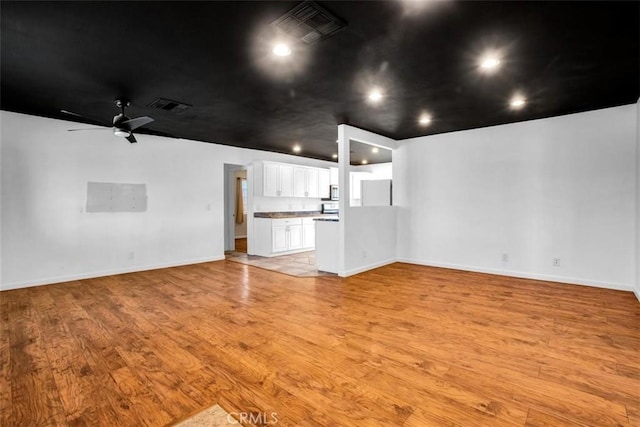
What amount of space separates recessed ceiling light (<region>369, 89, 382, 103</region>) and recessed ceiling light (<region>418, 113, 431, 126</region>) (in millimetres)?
1070

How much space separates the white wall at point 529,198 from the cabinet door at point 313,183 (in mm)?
2830

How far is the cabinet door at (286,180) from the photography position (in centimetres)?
792

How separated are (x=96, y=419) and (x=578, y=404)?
9.50 ft

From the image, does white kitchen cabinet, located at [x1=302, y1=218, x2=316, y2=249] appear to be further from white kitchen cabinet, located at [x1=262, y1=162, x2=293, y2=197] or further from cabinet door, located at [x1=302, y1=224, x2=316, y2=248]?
white kitchen cabinet, located at [x1=262, y1=162, x2=293, y2=197]

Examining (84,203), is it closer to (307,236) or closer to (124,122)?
(124,122)

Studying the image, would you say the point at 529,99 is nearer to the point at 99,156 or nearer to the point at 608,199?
the point at 608,199

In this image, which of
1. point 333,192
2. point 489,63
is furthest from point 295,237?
point 489,63

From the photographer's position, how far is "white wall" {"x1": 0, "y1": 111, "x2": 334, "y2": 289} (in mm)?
4555

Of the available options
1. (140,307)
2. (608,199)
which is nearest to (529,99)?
(608,199)

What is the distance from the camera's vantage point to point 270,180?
25.1 ft

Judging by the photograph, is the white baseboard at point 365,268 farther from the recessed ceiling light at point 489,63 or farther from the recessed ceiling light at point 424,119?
the recessed ceiling light at point 489,63

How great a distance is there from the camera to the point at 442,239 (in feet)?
19.7

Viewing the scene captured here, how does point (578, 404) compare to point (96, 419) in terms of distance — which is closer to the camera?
point (96, 419)

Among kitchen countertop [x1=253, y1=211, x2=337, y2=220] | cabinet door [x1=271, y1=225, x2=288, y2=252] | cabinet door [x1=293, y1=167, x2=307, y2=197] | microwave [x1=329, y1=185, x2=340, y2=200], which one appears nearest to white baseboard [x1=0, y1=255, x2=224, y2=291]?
cabinet door [x1=271, y1=225, x2=288, y2=252]
